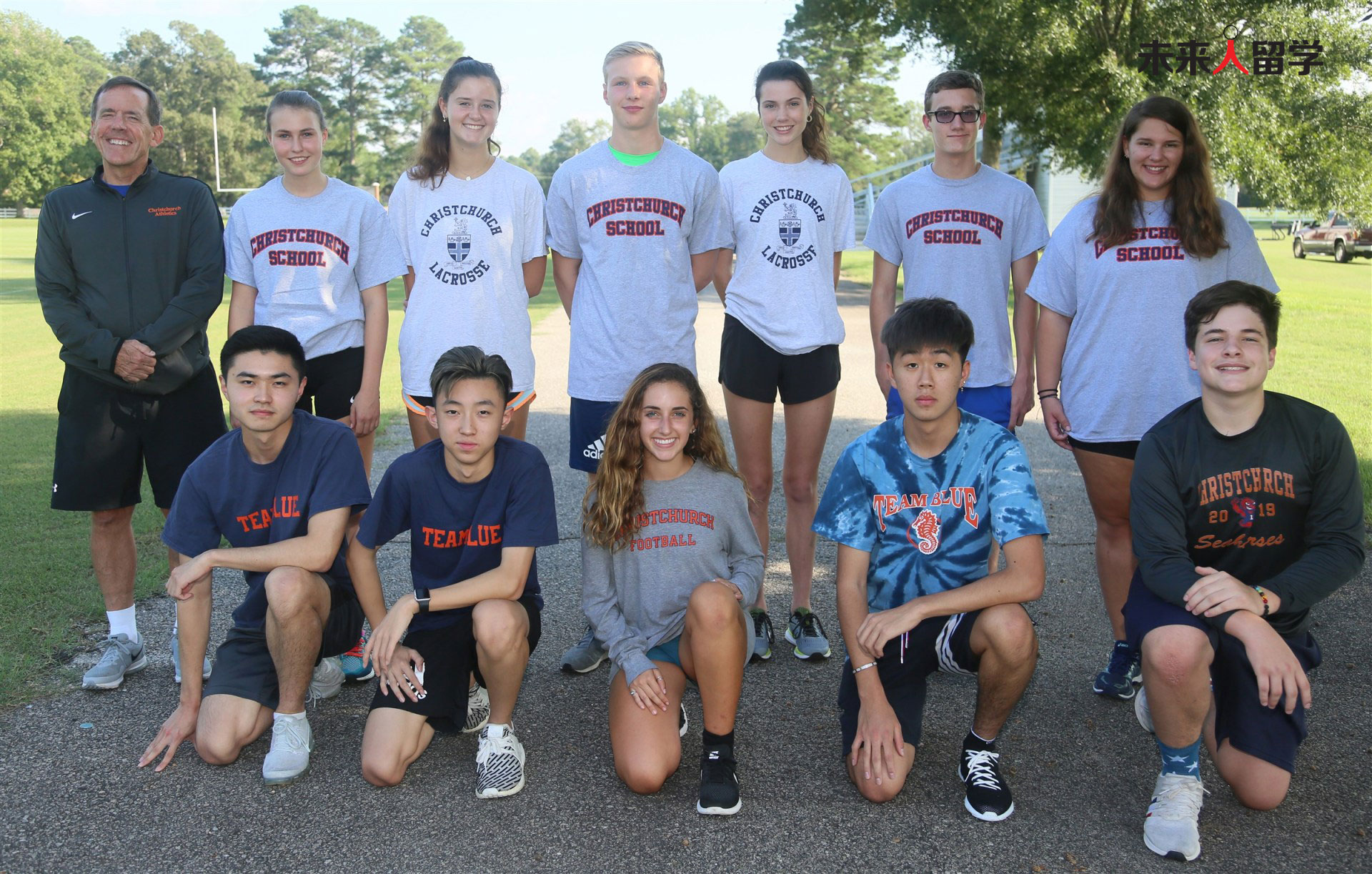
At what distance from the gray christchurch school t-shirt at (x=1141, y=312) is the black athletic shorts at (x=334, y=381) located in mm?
2918

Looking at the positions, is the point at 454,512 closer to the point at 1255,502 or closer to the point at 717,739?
the point at 717,739

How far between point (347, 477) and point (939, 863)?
233cm

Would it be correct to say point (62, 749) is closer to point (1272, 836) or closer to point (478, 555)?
point (478, 555)

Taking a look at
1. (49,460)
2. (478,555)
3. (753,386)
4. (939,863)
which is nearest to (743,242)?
(753,386)

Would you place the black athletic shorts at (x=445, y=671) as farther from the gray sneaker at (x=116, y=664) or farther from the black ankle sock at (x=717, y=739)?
the gray sneaker at (x=116, y=664)

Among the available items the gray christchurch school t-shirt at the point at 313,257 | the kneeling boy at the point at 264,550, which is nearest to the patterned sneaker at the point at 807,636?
the kneeling boy at the point at 264,550

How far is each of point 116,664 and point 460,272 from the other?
6.68 ft

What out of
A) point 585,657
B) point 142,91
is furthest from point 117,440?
point 585,657

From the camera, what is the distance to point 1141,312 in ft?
12.6

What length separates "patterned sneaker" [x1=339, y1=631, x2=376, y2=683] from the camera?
13.8 ft

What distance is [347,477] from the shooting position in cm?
377

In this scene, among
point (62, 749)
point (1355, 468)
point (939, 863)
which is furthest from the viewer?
point (62, 749)

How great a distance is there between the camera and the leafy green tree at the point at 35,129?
74062 mm

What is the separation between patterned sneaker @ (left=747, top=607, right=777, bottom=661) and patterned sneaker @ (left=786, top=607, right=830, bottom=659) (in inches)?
4.1
